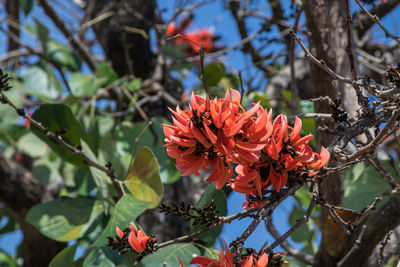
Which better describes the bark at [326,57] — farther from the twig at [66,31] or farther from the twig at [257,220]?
the twig at [66,31]

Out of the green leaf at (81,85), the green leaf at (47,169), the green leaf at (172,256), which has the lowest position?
the green leaf at (47,169)

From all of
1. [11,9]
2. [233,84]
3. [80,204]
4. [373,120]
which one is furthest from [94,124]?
[11,9]

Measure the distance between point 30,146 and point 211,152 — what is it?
1.31 meters

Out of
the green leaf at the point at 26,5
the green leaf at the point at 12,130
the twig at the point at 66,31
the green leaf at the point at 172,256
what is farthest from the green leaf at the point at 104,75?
the green leaf at the point at 172,256

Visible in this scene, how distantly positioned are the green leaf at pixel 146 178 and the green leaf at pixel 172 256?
0.41 ft

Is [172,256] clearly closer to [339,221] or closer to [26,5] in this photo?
[339,221]

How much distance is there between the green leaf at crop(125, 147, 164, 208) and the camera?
2.83 feet

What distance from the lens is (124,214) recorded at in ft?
2.62

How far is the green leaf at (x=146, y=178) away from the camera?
863 mm

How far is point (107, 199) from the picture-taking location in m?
0.96

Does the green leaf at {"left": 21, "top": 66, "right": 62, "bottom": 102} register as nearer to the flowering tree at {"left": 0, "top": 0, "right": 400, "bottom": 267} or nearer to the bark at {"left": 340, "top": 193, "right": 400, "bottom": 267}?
the flowering tree at {"left": 0, "top": 0, "right": 400, "bottom": 267}

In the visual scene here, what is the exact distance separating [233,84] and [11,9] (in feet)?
4.80

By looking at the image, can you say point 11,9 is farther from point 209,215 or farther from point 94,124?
point 209,215

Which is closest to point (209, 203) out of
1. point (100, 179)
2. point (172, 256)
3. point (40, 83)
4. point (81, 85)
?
point (172, 256)
